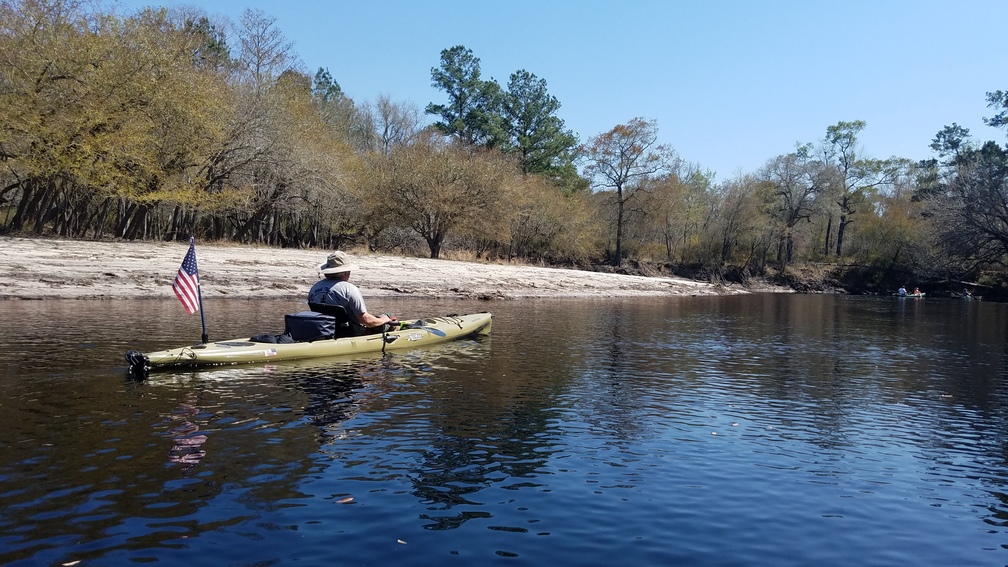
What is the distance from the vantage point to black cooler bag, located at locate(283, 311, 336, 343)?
40.7 feet

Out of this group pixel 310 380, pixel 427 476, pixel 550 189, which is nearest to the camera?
pixel 427 476

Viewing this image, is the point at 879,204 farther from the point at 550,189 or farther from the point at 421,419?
the point at 421,419

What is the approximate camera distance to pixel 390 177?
4100 centimetres

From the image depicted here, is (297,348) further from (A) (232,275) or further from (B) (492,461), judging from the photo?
(A) (232,275)

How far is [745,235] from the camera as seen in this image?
5894 centimetres

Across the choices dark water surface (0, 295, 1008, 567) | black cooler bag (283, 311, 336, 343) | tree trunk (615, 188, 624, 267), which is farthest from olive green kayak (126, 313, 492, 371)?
tree trunk (615, 188, 624, 267)

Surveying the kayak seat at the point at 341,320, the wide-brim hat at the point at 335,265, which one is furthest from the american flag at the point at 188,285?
the wide-brim hat at the point at 335,265

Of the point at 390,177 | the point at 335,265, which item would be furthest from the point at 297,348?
the point at 390,177

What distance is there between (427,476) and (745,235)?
185 feet

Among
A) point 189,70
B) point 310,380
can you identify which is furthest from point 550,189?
point 310,380

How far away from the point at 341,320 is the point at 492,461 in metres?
6.61

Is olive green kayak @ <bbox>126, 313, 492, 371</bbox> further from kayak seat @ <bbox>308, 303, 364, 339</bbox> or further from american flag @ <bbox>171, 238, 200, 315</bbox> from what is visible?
american flag @ <bbox>171, 238, 200, 315</bbox>

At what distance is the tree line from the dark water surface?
13947 mm

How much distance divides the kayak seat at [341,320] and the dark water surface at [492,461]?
2.48 feet
